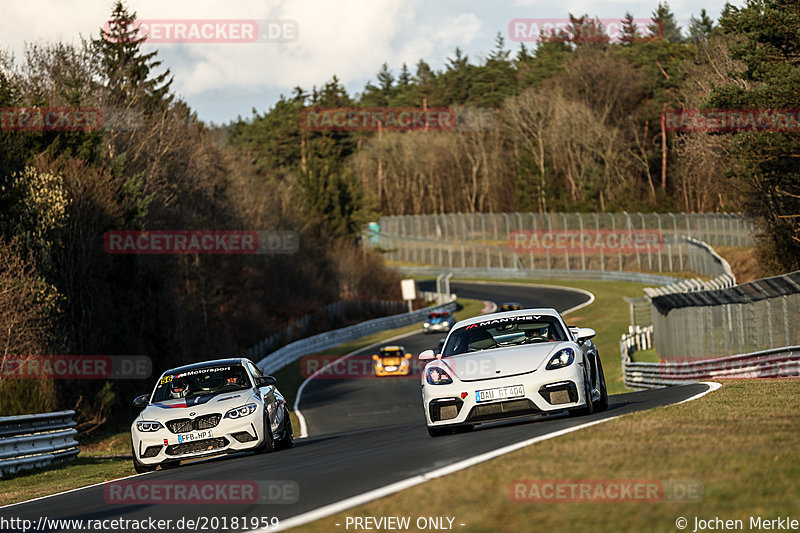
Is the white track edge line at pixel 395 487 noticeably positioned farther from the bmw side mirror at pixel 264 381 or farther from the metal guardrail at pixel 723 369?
the metal guardrail at pixel 723 369

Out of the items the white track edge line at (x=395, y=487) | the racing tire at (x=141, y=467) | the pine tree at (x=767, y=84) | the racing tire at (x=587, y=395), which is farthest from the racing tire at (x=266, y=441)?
the pine tree at (x=767, y=84)

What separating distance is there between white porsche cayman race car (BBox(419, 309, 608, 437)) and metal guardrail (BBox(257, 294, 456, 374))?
1226 inches

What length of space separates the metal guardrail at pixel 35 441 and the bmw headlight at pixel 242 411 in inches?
Answer: 230

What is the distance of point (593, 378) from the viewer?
1495 cm

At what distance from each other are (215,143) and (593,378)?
67.5m

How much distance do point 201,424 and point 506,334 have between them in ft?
14.4

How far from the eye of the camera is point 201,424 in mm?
15281

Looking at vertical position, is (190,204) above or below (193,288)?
above

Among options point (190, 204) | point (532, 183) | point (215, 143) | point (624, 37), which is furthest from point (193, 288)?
point (624, 37)

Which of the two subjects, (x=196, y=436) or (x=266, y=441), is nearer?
(x=196, y=436)

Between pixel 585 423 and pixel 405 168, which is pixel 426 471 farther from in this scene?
pixel 405 168

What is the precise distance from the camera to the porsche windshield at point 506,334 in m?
14.6

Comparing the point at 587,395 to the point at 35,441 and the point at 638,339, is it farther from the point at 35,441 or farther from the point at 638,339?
the point at 638,339

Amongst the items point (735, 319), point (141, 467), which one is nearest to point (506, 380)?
point (141, 467)
